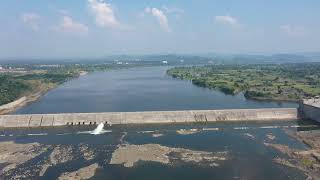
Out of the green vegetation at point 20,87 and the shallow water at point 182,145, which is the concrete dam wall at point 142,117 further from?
the green vegetation at point 20,87

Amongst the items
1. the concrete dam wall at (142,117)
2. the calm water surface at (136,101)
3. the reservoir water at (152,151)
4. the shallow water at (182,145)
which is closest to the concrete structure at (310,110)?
the concrete dam wall at (142,117)

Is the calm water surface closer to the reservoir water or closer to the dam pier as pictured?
the dam pier

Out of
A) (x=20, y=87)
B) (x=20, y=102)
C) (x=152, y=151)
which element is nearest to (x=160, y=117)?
(x=152, y=151)

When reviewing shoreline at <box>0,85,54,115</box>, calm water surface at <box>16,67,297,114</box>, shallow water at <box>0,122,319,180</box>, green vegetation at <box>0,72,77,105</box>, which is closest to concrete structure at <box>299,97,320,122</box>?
shallow water at <box>0,122,319,180</box>

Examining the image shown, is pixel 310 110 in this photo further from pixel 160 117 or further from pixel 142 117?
pixel 142 117

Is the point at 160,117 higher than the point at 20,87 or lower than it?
higher

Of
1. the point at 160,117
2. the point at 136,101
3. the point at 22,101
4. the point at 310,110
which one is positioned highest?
the point at 310,110

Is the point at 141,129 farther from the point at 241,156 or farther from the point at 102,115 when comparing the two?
the point at 241,156
